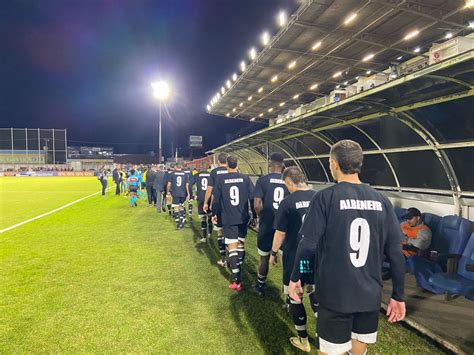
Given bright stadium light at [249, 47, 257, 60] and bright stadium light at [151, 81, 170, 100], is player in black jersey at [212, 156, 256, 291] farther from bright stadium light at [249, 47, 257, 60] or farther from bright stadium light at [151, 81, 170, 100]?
bright stadium light at [151, 81, 170, 100]

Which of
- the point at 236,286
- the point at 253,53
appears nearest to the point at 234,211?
the point at 236,286

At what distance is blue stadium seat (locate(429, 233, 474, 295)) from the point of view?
4.00 meters

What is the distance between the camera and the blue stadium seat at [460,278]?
4004 mm

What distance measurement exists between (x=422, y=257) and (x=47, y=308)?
5722 millimetres

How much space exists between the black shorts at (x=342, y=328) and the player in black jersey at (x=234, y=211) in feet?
9.56

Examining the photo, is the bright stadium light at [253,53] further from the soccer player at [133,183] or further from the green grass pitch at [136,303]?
the green grass pitch at [136,303]

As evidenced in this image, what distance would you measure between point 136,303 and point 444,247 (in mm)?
4843

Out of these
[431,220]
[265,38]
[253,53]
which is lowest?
[431,220]

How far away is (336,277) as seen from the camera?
84.3 inches

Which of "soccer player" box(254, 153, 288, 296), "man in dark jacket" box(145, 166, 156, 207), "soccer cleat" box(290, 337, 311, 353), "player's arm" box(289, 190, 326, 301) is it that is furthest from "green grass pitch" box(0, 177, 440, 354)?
"man in dark jacket" box(145, 166, 156, 207)

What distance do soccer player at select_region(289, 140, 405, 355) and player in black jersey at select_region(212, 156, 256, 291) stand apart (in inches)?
115

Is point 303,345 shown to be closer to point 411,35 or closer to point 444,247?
point 444,247

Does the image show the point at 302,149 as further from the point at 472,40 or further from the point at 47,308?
the point at 47,308

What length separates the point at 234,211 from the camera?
16.8ft
